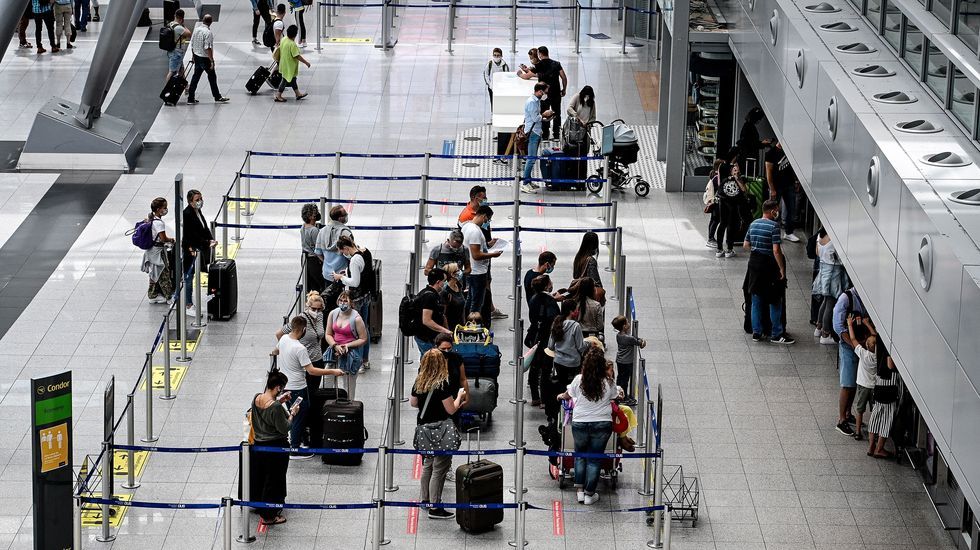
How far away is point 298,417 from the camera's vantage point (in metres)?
13.9

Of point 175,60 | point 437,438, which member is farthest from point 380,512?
point 175,60

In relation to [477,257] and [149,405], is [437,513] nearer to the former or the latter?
[149,405]

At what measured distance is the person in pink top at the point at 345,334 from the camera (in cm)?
1475

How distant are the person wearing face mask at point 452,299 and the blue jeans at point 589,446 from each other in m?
2.76

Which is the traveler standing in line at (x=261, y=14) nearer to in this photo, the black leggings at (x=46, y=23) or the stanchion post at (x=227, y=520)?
the black leggings at (x=46, y=23)

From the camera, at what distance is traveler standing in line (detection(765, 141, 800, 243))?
67.9 ft

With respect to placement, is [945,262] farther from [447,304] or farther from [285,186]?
[285,186]

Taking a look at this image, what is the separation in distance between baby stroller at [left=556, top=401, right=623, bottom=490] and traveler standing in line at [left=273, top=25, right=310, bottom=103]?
600 inches

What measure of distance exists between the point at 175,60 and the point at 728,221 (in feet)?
39.9

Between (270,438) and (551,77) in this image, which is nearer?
(270,438)

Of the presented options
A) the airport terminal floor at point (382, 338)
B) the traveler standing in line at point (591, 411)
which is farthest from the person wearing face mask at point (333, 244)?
the traveler standing in line at point (591, 411)

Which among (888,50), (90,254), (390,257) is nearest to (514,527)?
(888,50)

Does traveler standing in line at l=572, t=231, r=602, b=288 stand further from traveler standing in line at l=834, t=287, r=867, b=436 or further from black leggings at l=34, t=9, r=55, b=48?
black leggings at l=34, t=9, r=55, b=48

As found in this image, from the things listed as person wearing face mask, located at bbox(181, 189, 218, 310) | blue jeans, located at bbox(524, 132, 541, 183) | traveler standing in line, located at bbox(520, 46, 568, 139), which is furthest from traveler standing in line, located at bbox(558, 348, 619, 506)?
traveler standing in line, located at bbox(520, 46, 568, 139)
